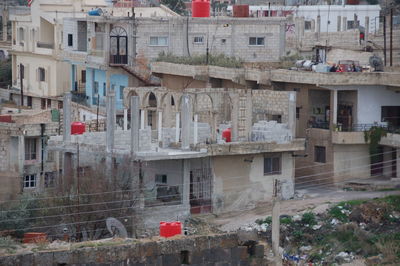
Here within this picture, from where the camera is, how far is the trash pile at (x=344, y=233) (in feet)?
101

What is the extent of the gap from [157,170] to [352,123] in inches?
304

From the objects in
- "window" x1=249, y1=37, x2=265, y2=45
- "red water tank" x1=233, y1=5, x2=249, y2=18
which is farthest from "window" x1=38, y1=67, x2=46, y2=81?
"window" x1=249, y1=37, x2=265, y2=45

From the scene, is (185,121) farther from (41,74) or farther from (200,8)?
(41,74)

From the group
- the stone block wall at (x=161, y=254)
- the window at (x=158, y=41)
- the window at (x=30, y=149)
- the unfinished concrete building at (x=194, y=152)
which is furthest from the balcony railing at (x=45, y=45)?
the stone block wall at (x=161, y=254)

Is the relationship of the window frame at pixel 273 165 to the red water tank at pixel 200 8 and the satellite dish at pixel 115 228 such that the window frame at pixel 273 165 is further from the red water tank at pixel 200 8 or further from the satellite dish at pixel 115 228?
the red water tank at pixel 200 8

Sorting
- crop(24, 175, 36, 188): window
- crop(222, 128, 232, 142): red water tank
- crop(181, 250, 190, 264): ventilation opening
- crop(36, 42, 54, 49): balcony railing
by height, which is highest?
crop(36, 42, 54, 49): balcony railing

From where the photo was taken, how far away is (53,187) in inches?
1275

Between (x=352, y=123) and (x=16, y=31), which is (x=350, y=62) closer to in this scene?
(x=352, y=123)

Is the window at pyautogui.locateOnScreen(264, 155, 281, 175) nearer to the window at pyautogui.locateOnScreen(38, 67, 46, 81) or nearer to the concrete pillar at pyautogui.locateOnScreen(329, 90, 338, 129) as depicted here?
the concrete pillar at pyautogui.locateOnScreen(329, 90, 338, 129)

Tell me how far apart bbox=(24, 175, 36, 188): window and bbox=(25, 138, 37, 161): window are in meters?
0.51

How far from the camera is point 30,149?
3750 cm

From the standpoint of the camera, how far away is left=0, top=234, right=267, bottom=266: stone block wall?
57.2ft

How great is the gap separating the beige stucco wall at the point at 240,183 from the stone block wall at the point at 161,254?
53.2 ft

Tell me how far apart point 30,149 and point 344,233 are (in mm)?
9894
